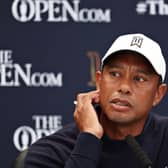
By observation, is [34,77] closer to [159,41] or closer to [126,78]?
[159,41]

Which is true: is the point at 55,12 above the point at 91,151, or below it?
above

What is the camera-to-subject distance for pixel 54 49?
2902mm

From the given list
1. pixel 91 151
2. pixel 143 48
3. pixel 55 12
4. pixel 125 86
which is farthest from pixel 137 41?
pixel 55 12

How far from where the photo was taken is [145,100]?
1.74 metres

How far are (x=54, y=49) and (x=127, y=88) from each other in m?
1.25

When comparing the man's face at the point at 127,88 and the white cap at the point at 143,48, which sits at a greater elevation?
the white cap at the point at 143,48

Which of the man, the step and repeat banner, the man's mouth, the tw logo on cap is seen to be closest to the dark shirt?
the man

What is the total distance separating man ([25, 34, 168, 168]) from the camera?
1698 mm

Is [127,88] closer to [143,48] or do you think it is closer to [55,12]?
[143,48]

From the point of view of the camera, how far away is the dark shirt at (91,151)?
1.68 meters

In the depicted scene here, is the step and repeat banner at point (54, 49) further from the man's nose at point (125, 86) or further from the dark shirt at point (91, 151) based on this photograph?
the man's nose at point (125, 86)

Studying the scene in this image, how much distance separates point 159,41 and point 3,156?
866 mm

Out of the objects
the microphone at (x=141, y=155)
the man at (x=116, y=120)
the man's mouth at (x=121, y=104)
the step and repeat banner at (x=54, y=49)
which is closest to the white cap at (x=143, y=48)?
the man at (x=116, y=120)

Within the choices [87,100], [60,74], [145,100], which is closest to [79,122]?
[87,100]
